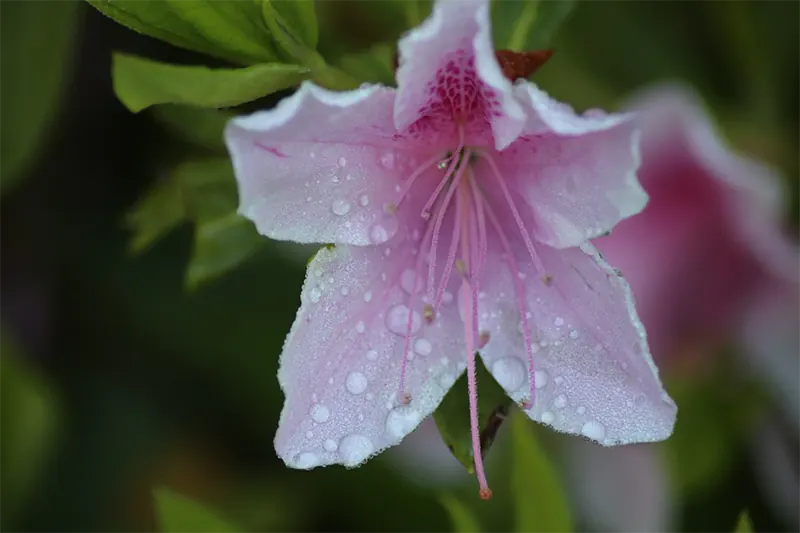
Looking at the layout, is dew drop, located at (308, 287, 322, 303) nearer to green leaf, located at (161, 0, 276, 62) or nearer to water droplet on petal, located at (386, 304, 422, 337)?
water droplet on petal, located at (386, 304, 422, 337)

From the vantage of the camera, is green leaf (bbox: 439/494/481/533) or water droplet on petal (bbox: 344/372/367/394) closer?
water droplet on petal (bbox: 344/372/367/394)

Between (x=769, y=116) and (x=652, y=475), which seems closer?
(x=652, y=475)

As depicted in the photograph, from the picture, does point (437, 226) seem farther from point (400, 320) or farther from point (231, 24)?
point (231, 24)

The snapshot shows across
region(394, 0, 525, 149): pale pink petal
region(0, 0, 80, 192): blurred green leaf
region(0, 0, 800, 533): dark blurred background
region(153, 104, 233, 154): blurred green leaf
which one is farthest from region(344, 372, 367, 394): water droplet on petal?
region(0, 0, 80, 192): blurred green leaf

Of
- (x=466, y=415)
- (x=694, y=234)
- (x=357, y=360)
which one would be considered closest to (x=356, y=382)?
(x=357, y=360)

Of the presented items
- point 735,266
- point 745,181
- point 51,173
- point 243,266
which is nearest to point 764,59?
point 735,266

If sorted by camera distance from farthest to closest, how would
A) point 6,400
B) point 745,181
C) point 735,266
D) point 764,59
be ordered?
point 764,59, point 6,400, point 735,266, point 745,181

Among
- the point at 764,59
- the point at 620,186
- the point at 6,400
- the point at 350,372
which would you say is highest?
the point at 620,186

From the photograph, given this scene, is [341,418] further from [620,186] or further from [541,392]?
[620,186]
